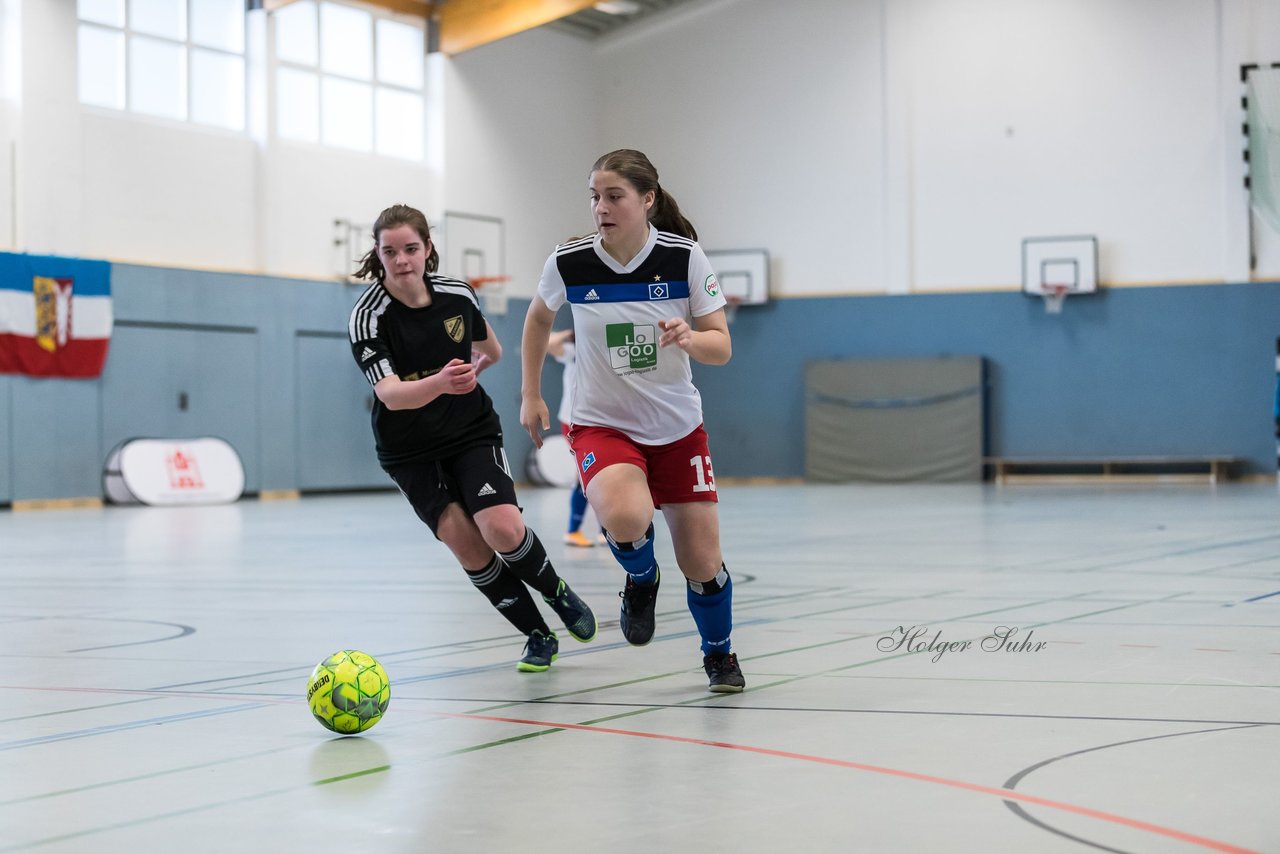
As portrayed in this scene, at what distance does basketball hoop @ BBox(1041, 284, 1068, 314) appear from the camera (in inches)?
1102

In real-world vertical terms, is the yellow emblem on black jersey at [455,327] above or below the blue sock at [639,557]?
above

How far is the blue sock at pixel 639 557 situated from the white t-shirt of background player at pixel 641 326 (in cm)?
35

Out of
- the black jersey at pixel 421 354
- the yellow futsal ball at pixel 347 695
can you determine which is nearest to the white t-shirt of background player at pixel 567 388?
the black jersey at pixel 421 354

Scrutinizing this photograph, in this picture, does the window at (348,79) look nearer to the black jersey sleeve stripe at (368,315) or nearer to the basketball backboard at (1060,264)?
the basketball backboard at (1060,264)

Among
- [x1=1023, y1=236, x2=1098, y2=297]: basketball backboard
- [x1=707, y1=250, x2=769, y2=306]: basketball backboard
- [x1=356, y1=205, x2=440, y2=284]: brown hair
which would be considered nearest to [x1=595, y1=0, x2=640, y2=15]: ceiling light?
[x1=707, y1=250, x2=769, y2=306]: basketball backboard

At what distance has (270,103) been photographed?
2488 cm

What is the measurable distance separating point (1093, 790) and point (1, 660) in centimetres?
431

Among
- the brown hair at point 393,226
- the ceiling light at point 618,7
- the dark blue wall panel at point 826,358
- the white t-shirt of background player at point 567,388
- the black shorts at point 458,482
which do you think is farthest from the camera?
the ceiling light at point 618,7

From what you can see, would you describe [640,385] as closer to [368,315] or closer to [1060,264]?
[368,315]

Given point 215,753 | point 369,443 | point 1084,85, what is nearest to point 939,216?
point 1084,85

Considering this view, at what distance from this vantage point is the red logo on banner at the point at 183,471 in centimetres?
2319

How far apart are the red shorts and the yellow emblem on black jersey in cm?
70

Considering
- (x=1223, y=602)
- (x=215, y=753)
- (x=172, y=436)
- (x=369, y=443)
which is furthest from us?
(x=369, y=443)

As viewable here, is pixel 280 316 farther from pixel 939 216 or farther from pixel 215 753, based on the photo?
pixel 215 753
